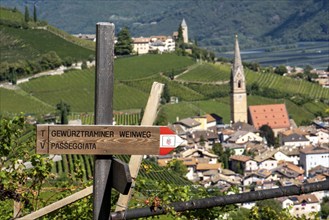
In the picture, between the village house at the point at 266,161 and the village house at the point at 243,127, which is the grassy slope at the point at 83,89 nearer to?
the village house at the point at 243,127

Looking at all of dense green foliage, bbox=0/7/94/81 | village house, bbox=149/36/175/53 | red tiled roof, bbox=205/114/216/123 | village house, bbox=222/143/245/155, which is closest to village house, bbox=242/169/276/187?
village house, bbox=222/143/245/155

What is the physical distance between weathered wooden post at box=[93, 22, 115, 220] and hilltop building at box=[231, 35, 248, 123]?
47.8 meters

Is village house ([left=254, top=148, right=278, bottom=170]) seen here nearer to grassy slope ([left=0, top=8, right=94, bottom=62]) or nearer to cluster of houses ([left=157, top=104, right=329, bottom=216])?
cluster of houses ([left=157, top=104, right=329, bottom=216])

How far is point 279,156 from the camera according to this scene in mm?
A: 41438

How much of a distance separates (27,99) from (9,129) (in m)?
45.1

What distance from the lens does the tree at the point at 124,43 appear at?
6900 cm

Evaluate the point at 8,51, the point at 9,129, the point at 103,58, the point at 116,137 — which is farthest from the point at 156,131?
the point at 8,51

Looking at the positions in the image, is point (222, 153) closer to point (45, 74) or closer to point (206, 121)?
point (206, 121)

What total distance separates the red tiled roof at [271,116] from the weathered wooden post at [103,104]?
4852 cm

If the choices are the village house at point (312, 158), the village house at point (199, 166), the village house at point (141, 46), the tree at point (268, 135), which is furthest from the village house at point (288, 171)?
the village house at point (141, 46)

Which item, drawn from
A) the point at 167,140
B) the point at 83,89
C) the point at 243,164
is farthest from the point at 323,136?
the point at 167,140

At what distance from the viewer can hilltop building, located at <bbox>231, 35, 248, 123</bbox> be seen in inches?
2026

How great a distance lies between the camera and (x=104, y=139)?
3.64 meters

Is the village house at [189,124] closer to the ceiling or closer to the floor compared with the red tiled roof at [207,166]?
closer to the ceiling
